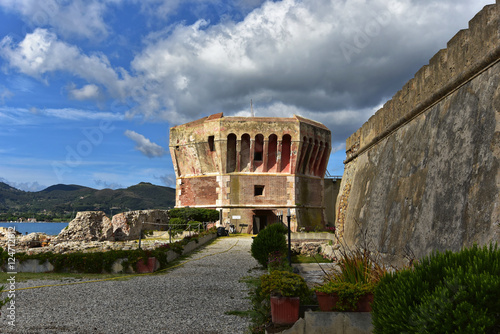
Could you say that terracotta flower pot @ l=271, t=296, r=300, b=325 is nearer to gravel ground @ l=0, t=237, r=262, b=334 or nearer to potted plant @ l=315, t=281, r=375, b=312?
potted plant @ l=315, t=281, r=375, b=312

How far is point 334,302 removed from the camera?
4.95 meters

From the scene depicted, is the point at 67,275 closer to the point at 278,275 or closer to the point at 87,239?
the point at 278,275

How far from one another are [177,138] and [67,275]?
25.4m

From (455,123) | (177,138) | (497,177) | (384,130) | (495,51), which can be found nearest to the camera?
(497,177)

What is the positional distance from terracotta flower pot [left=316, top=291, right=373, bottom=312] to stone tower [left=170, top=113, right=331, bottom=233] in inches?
1077

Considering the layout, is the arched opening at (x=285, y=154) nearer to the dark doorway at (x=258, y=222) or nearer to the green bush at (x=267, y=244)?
the dark doorway at (x=258, y=222)

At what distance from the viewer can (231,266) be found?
519 inches

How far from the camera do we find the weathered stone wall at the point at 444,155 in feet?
17.5

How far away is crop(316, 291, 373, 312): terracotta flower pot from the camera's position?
4.82 meters

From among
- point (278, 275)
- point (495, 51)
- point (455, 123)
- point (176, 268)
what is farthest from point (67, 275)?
point (495, 51)

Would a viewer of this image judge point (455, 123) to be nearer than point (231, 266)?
Yes

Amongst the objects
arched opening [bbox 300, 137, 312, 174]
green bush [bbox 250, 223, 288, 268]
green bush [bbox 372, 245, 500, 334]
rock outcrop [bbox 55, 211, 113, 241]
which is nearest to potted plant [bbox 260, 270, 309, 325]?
green bush [bbox 372, 245, 500, 334]

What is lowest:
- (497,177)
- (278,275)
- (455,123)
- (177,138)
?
(278,275)

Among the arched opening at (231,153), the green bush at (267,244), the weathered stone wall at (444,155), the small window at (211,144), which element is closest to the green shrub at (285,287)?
the weathered stone wall at (444,155)
